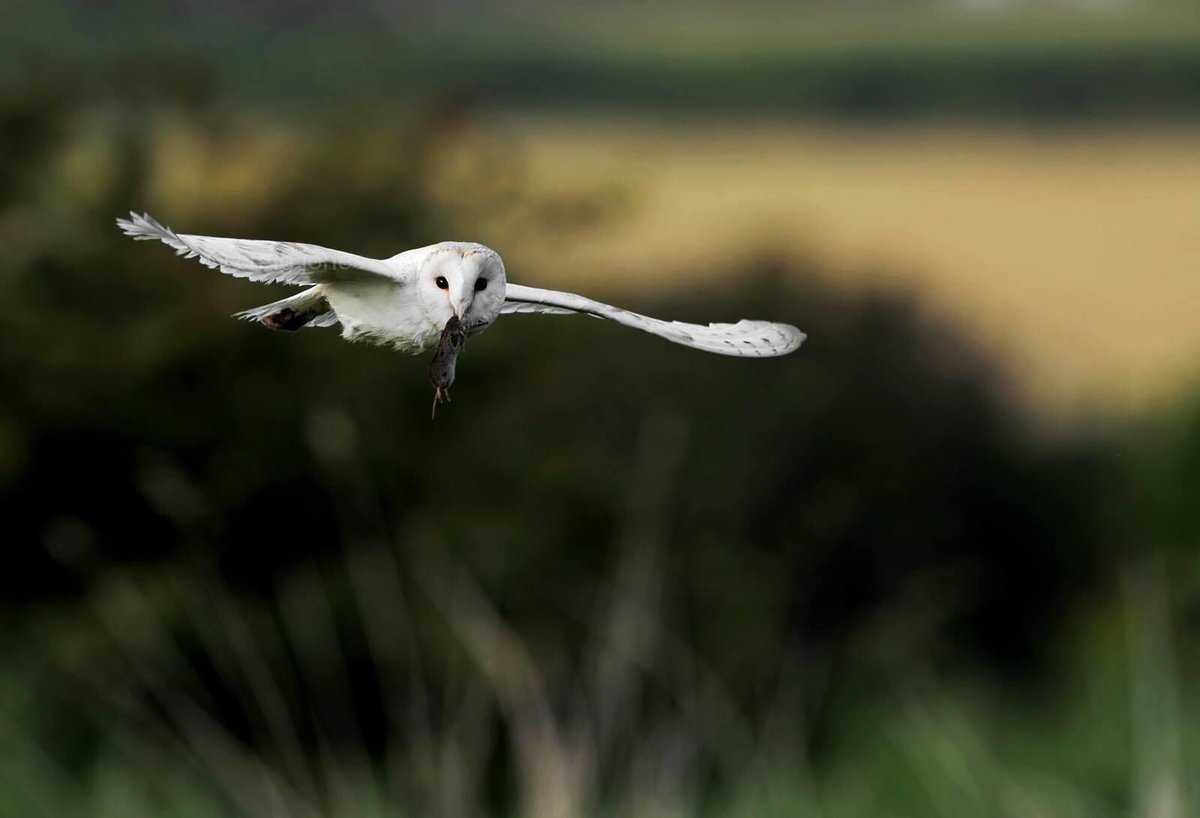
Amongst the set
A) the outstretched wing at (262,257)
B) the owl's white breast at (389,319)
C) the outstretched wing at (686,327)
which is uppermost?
the outstretched wing at (262,257)

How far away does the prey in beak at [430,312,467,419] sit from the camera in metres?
0.40

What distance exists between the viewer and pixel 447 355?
412 mm

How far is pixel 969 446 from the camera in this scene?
14.9m

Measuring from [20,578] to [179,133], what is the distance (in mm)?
2884

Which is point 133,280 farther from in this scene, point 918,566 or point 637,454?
point 918,566

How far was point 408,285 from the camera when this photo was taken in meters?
0.40

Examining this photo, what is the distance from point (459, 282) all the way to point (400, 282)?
Answer: 0.7 inches

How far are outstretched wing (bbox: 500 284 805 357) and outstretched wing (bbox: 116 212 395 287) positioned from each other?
4 centimetres

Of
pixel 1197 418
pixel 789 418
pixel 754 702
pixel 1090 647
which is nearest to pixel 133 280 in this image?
pixel 754 702

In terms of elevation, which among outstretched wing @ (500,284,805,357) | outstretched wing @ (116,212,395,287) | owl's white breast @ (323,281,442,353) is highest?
outstretched wing @ (116,212,395,287)

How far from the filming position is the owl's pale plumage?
39 cm

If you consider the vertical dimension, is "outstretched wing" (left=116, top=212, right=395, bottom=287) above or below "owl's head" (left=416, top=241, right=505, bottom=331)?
above

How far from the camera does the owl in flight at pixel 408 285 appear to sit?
39 centimetres

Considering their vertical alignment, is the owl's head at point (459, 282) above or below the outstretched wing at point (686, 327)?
above
